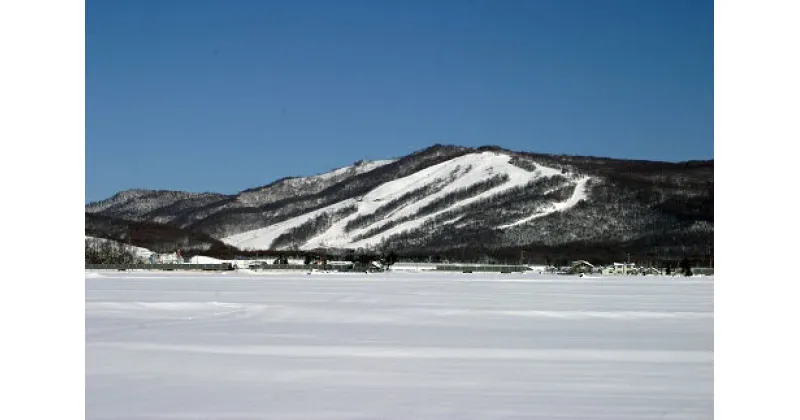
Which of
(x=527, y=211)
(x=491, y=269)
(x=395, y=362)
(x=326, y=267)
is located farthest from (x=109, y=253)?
(x=527, y=211)

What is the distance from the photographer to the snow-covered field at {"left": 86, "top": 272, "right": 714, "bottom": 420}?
1033 centimetres

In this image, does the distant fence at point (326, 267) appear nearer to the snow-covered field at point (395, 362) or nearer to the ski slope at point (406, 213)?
the snow-covered field at point (395, 362)

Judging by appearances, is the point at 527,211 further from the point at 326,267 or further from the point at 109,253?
the point at 326,267

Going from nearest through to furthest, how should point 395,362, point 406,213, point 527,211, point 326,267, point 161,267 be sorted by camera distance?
point 395,362
point 161,267
point 326,267
point 527,211
point 406,213

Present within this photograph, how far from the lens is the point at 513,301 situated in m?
28.7

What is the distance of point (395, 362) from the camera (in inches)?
542

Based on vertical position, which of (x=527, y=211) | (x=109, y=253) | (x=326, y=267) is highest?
(x=527, y=211)

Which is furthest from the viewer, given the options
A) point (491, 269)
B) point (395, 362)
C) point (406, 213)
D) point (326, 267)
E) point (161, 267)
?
point (406, 213)

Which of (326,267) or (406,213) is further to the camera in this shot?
(406,213)

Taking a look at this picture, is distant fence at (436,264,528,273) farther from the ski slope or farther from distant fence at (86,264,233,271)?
the ski slope
